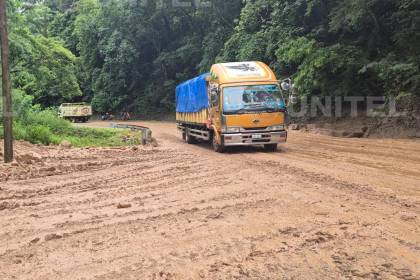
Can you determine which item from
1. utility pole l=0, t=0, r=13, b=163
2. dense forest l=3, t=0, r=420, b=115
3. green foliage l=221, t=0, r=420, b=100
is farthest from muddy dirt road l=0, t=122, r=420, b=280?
dense forest l=3, t=0, r=420, b=115

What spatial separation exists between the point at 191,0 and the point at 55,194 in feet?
133

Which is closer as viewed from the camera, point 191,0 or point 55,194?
point 55,194

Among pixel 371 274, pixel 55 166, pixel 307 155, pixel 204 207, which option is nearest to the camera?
pixel 371 274

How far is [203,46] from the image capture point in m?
47.5

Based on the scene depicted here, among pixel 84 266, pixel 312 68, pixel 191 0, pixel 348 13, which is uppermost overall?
pixel 191 0

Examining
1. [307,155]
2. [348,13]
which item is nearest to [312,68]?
[348,13]

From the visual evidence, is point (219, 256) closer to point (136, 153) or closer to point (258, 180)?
point (258, 180)

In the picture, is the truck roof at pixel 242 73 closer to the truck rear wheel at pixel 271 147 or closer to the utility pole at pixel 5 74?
the truck rear wheel at pixel 271 147

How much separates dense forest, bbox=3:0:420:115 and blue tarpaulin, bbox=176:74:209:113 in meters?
6.23

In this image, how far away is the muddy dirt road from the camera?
518 centimetres

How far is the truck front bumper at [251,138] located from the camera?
16172 millimetres

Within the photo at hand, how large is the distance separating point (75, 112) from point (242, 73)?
37873 millimetres

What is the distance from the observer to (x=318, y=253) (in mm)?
5445

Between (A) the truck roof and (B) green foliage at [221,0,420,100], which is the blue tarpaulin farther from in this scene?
(B) green foliage at [221,0,420,100]
